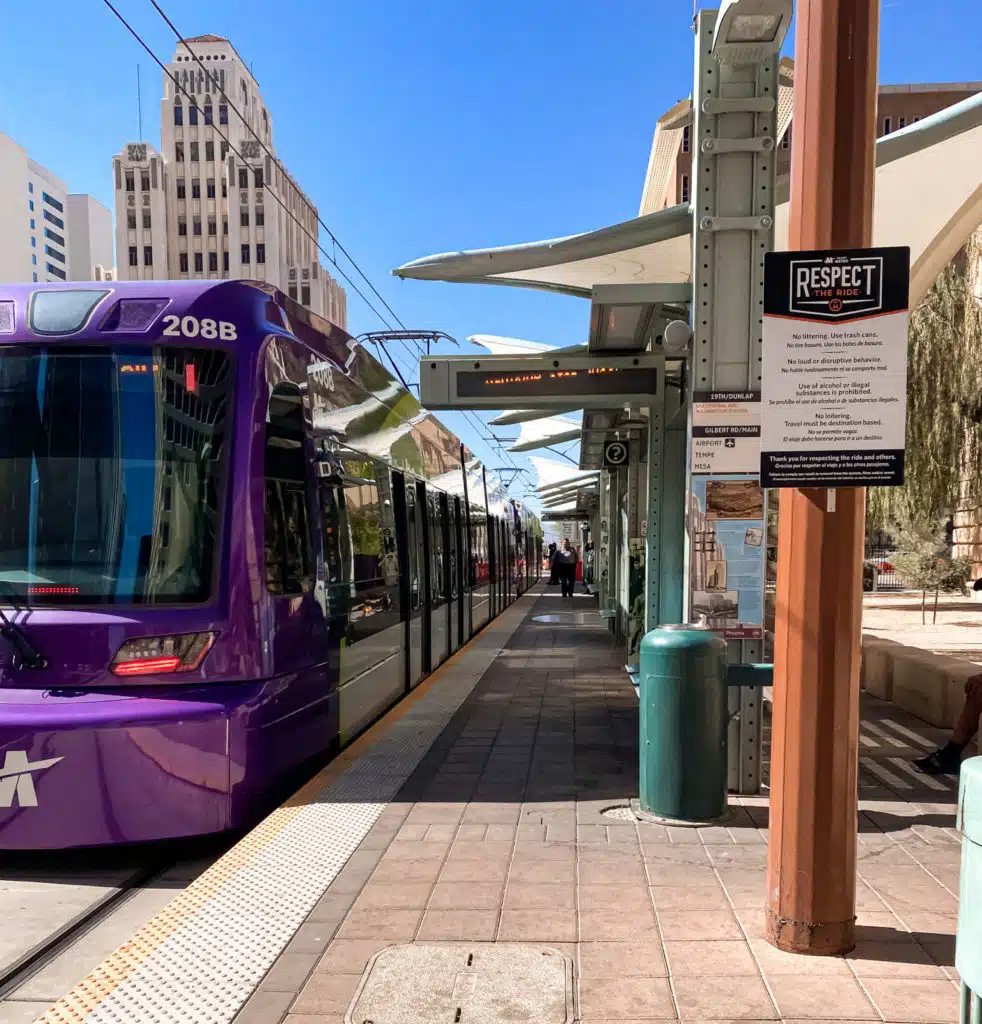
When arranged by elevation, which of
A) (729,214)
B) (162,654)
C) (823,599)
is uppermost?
(729,214)

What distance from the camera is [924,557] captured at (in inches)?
683

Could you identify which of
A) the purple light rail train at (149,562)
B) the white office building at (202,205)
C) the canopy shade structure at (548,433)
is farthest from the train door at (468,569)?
the white office building at (202,205)

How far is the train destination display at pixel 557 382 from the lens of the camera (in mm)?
6723

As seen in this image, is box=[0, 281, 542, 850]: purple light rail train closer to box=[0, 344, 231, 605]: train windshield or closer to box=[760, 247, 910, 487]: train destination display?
box=[0, 344, 231, 605]: train windshield

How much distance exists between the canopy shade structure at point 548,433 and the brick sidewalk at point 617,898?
8.31 m

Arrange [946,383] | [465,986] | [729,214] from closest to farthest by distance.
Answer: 1. [465,986]
2. [729,214]
3. [946,383]

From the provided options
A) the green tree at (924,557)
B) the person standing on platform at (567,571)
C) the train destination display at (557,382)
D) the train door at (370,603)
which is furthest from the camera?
the person standing on platform at (567,571)

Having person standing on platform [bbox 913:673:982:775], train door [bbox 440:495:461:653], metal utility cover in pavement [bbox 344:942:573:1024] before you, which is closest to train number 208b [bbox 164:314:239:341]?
metal utility cover in pavement [bbox 344:942:573:1024]

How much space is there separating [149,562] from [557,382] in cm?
329

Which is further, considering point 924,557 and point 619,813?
point 924,557

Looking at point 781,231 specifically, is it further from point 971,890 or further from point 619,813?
point 971,890

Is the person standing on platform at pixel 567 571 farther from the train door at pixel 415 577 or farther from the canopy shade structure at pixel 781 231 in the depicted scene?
the canopy shade structure at pixel 781 231

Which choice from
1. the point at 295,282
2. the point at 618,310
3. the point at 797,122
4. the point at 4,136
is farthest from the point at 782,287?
the point at 4,136

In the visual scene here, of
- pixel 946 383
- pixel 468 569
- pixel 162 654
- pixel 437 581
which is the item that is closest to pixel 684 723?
pixel 162 654
